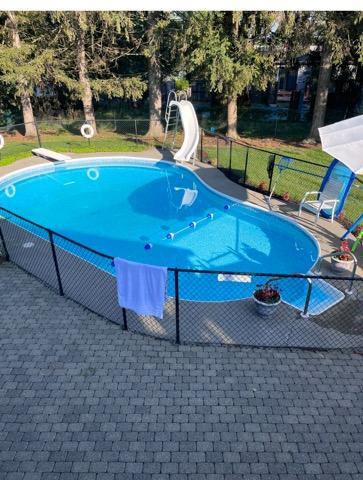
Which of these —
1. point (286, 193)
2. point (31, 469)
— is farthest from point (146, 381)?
point (286, 193)

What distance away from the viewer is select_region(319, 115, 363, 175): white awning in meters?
9.67

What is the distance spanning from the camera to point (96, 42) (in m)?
22.7

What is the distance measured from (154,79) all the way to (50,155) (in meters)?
8.11

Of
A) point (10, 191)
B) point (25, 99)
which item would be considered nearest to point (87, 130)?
point (25, 99)

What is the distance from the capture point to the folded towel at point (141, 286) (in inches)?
267

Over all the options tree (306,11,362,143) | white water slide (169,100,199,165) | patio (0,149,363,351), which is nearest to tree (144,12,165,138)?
white water slide (169,100,199,165)

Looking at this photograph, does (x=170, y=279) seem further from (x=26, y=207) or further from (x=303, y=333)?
(x=26, y=207)

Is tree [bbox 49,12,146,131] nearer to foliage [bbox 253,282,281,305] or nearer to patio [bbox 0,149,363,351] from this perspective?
patio [bbox 0,149,363,351]

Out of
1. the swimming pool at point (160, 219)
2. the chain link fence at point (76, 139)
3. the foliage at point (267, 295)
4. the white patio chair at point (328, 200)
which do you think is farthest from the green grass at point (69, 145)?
the foliage at point (267, 295)

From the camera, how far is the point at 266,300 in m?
7.89

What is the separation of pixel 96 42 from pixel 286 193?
1585 centimetres

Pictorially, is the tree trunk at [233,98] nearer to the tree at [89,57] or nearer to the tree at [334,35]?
the tree at [334,35]

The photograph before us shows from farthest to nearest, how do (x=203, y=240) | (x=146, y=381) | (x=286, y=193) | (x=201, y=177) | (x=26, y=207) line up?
(x=201, y=177)
(x=26, y=207)
(x=286, y=193)
(x=203, y=240)
(x=146, y=381)

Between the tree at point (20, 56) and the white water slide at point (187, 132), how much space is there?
7.98 metres
